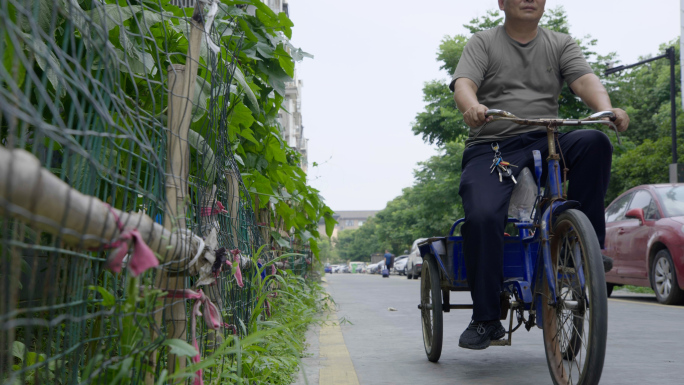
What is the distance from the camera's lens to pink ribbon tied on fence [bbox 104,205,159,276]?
4.79ft

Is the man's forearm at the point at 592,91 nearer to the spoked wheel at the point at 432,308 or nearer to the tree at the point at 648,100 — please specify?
the spoked wheel at the point at 432,308

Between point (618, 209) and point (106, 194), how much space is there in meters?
10.1

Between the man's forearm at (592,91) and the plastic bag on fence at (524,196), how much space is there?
553 millimetres

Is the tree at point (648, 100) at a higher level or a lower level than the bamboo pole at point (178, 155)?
higher

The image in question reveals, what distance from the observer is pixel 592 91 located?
4273mm

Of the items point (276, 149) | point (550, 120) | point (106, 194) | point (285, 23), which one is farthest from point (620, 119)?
point (106, 194)

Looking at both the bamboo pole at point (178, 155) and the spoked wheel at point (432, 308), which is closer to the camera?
the bamboo pole at point (178, 155)

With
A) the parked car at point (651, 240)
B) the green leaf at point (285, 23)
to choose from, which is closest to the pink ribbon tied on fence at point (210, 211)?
the green leaf at point (285, 23)

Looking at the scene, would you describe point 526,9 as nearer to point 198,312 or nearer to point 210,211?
point 210,211

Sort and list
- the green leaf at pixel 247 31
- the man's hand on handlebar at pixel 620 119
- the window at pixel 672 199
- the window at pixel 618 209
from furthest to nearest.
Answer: the window at pixel 618 209 < the window at pixel 672 199 < the green leaf at pixel 247 31 < the man's hand on handlebar at pixel 620 119

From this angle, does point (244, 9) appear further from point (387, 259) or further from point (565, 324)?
point (387, 259)

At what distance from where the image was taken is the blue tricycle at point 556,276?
319 cm

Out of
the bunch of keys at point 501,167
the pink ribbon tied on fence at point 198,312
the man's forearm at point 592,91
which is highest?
the man's forearm at point 592,91

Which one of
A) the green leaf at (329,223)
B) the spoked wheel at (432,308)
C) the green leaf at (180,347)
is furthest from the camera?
the green leaf at (329,223)
